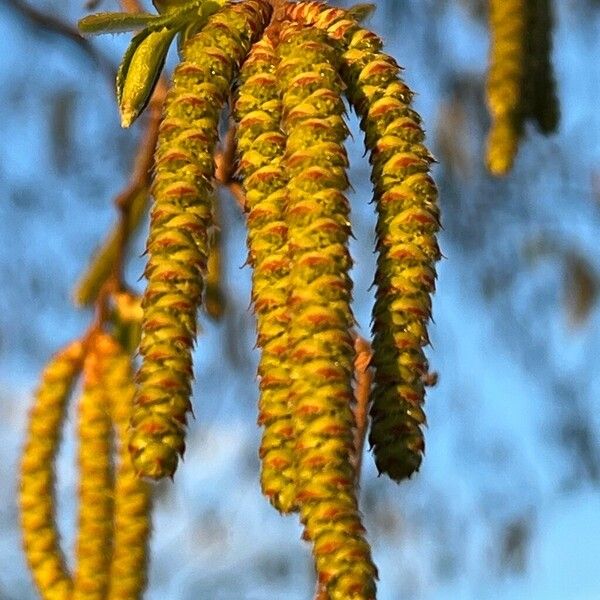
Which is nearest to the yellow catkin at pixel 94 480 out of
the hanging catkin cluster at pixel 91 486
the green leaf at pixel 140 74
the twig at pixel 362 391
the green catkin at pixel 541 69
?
the hanging catkin cluster at pixel 91 486

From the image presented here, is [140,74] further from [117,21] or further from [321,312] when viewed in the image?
[321,312]

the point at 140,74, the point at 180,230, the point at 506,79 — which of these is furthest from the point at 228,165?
the point at 506,79

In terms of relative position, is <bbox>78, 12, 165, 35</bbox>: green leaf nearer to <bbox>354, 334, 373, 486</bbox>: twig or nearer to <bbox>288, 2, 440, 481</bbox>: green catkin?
<bbox>288, 2, 440, 481</bbox>: green catkin

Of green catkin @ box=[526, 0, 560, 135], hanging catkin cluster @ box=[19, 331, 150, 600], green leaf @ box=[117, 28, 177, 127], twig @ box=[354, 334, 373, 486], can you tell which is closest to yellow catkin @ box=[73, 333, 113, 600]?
hanging catkin cluster @ box=[19, 331, 150, 600]

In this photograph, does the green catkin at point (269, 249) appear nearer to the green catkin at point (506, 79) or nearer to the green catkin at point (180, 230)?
the green catkin at point (180, 230)

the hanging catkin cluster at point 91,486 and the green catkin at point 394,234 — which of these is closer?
the green catkin at point 394,234

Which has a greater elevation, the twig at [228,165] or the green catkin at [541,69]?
the green catkin at [541,69]

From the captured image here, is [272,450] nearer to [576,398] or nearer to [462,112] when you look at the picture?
[462,112]

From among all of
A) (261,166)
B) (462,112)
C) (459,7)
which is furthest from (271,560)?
(261,166)
